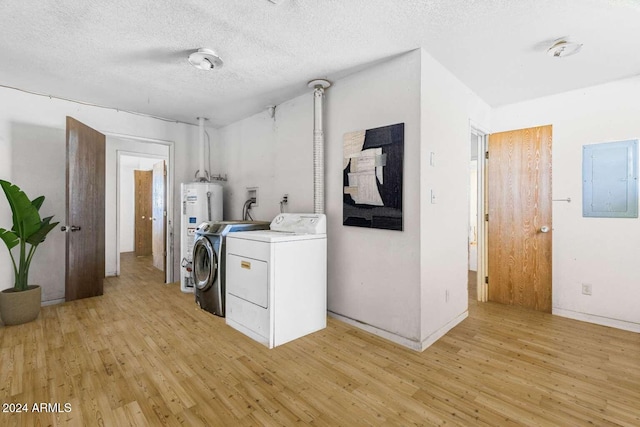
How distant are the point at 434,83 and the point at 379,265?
1.69 metres

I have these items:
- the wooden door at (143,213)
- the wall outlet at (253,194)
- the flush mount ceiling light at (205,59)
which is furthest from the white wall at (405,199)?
the wooden door at (143,213)

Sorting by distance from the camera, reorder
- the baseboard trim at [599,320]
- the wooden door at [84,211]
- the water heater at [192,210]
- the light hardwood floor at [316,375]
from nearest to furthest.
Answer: the light hardwood floor at [316,375]
the baseboard trim at [599,320]
the wooden door at [84,211]
the water heater at [192,210]

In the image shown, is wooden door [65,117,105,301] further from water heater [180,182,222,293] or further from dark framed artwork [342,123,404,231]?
dark framed artwork [342,123,404,231]

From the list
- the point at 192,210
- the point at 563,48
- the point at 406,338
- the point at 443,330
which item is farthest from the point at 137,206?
the point at 563,48

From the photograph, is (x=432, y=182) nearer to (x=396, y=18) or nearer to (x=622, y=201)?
(x=396, y=18)

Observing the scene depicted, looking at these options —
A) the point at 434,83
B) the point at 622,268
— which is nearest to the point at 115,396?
the point at 434,83

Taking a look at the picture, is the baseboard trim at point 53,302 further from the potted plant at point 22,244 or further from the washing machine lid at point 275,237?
the washing machine lid at point 275,237

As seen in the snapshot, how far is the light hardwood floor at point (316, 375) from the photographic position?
1694mm

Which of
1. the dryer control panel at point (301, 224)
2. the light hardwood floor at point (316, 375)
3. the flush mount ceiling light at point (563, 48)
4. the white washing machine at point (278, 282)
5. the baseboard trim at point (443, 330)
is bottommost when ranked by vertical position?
the light hardwood floor at point (316, 375)

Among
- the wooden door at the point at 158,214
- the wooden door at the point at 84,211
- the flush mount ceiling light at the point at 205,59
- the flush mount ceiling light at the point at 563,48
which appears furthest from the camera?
the wooden door at the point at 158,214

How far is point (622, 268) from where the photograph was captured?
2922 millimetres

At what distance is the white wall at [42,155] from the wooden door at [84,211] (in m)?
0.28

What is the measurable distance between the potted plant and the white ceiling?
1.26m

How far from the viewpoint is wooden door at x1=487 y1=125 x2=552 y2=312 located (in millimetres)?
3371
